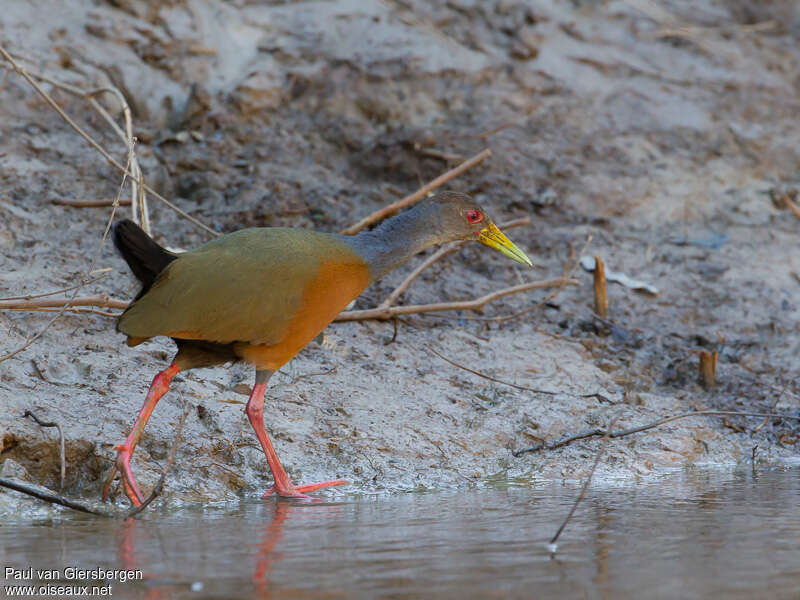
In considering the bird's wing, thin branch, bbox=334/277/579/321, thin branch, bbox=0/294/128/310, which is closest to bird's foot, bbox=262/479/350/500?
the bird's wing

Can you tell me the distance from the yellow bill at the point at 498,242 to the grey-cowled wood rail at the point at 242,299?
95 centimetres

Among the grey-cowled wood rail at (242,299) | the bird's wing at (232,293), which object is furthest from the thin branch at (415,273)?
the bird's wing at (232,293)

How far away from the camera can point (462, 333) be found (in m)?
6.54

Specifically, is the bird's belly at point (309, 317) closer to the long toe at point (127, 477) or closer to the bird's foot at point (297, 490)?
the bird's foot at point (297, 490)

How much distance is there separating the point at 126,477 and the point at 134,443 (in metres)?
0.18

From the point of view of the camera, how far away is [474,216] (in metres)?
5.64

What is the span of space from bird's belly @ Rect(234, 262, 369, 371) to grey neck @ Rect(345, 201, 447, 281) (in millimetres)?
256

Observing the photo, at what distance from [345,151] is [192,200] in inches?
55.0

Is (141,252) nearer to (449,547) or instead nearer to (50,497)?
(50,497)

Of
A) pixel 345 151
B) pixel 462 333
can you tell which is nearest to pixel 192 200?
pixel 345 151

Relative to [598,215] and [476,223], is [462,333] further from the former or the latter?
[598,215]

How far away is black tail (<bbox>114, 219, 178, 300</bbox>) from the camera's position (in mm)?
4387

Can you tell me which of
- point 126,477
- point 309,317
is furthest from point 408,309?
point 126,477

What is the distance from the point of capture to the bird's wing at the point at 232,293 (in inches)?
178
